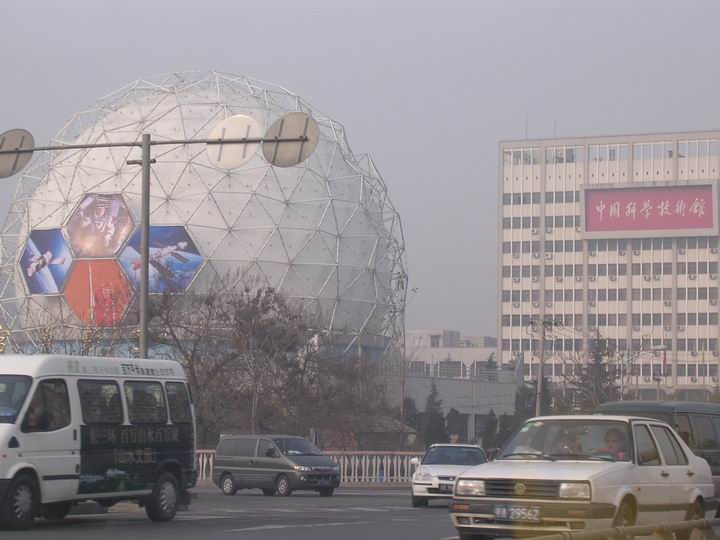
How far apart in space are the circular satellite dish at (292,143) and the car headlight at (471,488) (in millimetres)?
8258

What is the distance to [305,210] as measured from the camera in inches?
2557

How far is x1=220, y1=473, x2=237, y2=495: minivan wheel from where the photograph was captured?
1212 inches

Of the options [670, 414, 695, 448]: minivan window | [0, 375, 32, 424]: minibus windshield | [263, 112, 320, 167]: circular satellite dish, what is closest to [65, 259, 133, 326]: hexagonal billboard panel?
[263, 112, 320, 167]: circular satellite dish

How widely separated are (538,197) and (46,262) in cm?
6531

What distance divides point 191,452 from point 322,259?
45780 millimetres

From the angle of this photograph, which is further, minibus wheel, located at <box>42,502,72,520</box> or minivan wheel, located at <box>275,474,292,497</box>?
minivan wheel, located at <box>275,474,292,497</box>

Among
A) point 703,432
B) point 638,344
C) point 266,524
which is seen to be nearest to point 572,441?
point 266,524

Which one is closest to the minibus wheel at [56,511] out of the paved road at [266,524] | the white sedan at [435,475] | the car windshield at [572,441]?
the paved road at [266,524]

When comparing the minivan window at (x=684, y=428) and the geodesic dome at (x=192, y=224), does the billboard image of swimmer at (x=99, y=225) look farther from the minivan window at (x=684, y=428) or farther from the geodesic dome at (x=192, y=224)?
the minivan window at (x=684, y=428)

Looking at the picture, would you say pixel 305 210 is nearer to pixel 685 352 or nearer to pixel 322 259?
pixel 322 259

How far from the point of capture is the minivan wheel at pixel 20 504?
49.5 ft

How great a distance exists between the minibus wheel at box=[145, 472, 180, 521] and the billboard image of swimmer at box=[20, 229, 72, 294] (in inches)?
1820

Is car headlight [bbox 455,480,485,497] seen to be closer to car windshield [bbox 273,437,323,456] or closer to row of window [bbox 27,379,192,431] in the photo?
row of window [bbox 27,379,192,431]

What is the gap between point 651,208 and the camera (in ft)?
375
